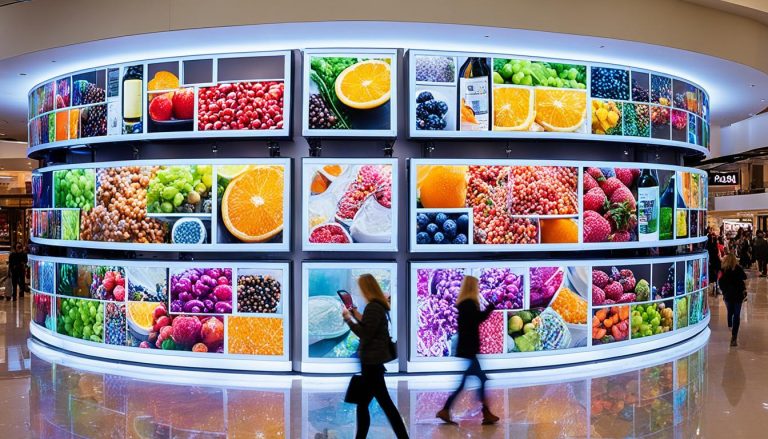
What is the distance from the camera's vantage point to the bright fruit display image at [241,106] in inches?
383

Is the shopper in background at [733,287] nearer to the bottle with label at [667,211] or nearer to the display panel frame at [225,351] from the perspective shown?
the bottle with label at [667,211]

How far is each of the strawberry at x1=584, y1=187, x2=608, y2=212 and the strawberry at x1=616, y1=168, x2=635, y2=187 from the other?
474 mm

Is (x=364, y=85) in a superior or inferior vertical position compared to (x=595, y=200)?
superior

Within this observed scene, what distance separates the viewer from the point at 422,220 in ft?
31.8

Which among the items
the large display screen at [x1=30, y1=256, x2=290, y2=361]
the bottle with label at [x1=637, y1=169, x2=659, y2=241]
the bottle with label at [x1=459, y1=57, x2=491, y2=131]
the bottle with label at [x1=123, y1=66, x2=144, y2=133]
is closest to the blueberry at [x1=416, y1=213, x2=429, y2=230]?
the bottle with label at [x1=459, y1=57, x2=491, y2=131]

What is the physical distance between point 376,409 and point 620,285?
475 cm

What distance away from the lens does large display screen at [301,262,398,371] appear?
9.56 m

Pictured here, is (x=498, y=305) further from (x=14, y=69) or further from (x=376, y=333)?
(x=14, y=69)

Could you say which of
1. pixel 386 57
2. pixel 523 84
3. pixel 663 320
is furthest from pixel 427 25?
pixel 663 320

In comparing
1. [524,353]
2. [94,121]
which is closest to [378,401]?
[524,353]

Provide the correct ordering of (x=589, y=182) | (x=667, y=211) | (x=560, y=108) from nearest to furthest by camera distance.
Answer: (x=560, y=108), (x=589, y=182), (x=667, y=211)

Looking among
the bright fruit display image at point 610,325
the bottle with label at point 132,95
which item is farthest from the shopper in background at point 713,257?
the bottle with label at point 132,95

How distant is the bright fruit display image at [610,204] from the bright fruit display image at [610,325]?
1068 mm

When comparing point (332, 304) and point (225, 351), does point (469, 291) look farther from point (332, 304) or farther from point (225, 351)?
point (225, 351)
